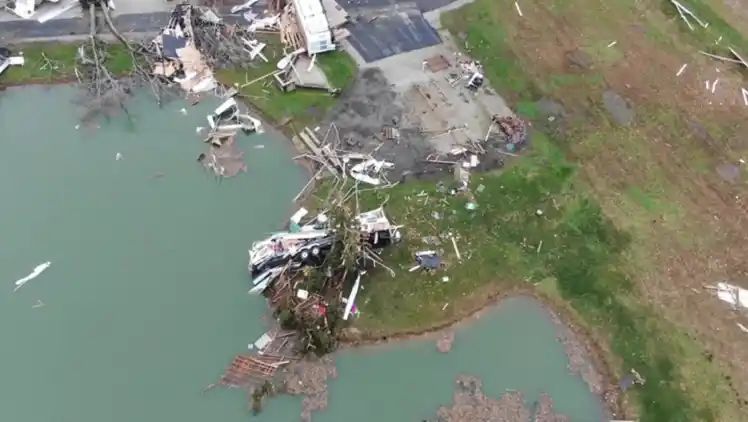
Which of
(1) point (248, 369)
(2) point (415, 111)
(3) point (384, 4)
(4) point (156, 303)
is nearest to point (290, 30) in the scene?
(3) point (384, 4)

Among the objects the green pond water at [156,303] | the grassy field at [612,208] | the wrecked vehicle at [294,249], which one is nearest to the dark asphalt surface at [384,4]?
the grassy field at [612,208]

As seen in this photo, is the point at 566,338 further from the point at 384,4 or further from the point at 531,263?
the point at 384,4

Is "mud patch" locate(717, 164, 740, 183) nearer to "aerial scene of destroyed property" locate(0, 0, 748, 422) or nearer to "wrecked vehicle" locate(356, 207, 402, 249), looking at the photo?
"aerial scene of destroyed property" locate(0, 0, 748, 422)

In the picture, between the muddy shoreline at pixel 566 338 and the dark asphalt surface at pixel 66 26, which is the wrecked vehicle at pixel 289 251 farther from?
the dark asphalt surface at pixel 66 26

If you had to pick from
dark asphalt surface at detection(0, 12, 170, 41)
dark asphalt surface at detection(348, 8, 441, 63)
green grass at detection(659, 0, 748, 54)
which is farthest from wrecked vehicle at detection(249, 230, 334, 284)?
green grass at detection(659, 0, 748, 54)

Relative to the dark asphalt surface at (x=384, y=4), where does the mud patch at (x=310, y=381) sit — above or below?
below

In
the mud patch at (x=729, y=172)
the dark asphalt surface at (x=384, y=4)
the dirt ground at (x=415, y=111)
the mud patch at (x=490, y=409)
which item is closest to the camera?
the mud patch at (x=490, y=409)

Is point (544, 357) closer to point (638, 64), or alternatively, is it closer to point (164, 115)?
point (638, 64)
